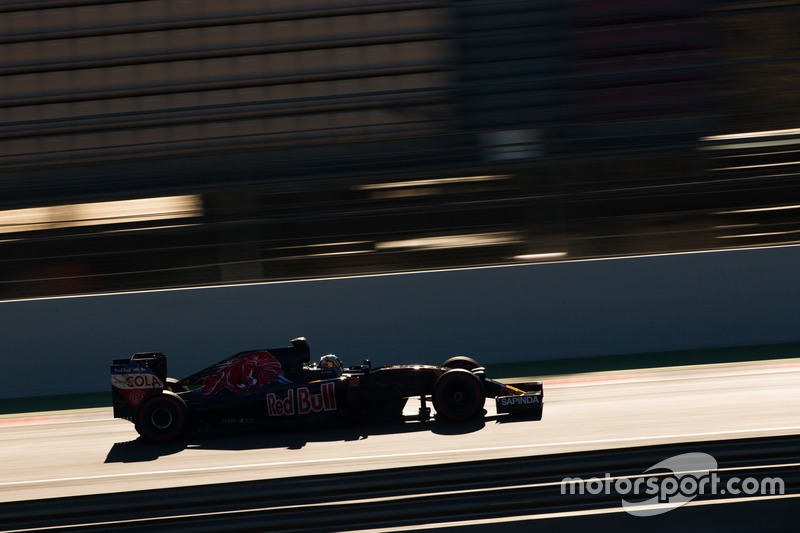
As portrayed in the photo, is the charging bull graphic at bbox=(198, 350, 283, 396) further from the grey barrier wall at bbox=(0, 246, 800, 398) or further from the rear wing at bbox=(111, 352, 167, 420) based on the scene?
the grey barrier wall at bbox=(0, 246, 800, 398)

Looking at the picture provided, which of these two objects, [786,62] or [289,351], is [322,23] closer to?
[786,62]

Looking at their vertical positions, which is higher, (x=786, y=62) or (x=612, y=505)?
(x=786, y=62)

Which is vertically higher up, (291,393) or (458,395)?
(291,393)

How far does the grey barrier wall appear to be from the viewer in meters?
10.4

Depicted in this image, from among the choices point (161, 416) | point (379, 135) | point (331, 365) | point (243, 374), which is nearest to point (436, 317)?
point (331, 365)

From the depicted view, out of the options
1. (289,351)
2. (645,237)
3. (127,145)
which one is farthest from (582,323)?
(127,145)

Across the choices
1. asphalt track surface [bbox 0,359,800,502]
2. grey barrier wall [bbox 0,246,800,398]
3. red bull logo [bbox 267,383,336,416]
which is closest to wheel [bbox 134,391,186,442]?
asphalt track surface [bbox 0,359,800,502]

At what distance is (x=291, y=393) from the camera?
22.5ft

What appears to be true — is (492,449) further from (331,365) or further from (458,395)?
(331,365)

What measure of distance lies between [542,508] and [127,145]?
12.8 meters

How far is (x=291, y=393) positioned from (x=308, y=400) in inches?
6.3

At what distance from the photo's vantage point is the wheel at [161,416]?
7031mm

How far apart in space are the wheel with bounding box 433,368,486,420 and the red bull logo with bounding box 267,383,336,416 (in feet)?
3.01

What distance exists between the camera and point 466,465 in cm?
565
